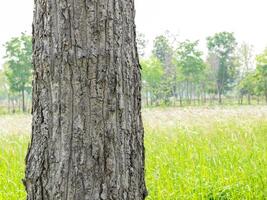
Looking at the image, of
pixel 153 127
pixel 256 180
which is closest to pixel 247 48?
pixel 153 127

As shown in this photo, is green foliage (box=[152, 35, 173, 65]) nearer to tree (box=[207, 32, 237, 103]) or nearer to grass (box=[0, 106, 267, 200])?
tree (box=[207, 32, 237, 103])

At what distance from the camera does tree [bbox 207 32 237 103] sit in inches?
2237

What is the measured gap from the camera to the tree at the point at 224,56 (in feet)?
186

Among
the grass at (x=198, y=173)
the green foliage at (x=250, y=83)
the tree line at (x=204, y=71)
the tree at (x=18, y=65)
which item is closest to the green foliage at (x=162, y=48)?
the tree line at (x=204, y=71)

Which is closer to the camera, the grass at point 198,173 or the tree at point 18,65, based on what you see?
the grass at point 198,173

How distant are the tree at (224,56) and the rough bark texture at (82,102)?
5529 cm

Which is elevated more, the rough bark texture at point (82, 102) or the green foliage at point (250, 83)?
the green foliage at point (250, 83)

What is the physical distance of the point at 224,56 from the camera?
60406mm

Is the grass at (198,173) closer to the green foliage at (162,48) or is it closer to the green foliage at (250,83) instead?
the green foliage at (250,83)

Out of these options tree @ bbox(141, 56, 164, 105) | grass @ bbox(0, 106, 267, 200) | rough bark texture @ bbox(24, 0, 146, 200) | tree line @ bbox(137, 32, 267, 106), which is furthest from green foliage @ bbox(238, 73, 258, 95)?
rough bark texture @ bbox(24, 0, 146, 200)

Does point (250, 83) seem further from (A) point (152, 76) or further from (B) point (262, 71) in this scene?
(A) point (152, 76)

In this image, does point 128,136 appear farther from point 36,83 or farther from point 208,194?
point 208,194

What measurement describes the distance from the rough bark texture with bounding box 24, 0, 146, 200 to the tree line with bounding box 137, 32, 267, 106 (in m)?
42.6

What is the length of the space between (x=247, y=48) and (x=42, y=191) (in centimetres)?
5797
